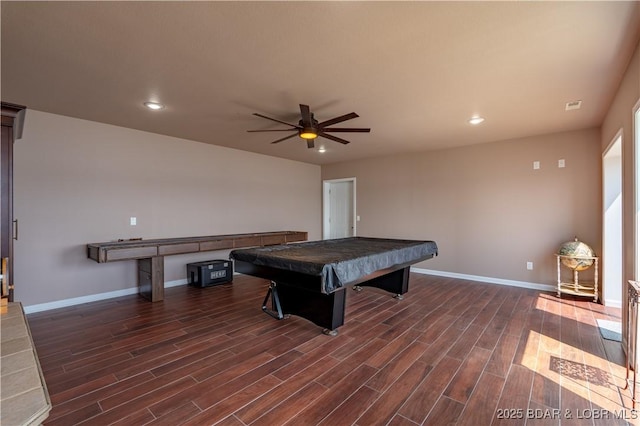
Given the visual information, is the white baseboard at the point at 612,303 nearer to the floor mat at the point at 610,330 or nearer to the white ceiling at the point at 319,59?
the floor mat at the point at 610,330

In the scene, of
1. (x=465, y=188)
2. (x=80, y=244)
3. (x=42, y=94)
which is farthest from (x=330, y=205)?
(x=42, y=94)

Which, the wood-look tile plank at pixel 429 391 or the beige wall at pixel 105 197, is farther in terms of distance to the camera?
the beige wall at pixel 105 197

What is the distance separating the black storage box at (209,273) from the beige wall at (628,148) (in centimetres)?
494

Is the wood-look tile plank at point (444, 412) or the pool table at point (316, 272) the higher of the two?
the pool table at point (316, 272)

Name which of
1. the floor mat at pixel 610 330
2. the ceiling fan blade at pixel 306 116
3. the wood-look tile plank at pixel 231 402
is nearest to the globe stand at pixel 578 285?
the floor mat at pixel 610 330

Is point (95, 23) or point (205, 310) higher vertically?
point (95, 23)

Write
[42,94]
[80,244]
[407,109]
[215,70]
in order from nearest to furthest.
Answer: [215,70]
[42,94]
[407,109]
[80,244]

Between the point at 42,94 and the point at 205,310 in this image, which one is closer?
the point at 42,94

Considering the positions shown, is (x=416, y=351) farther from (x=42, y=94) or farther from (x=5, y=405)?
(x=42, y=94)

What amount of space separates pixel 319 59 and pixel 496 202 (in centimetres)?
413

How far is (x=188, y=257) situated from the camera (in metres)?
4.98

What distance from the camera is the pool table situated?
2518mm

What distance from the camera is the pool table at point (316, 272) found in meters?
2.52

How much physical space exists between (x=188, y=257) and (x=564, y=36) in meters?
5.31
